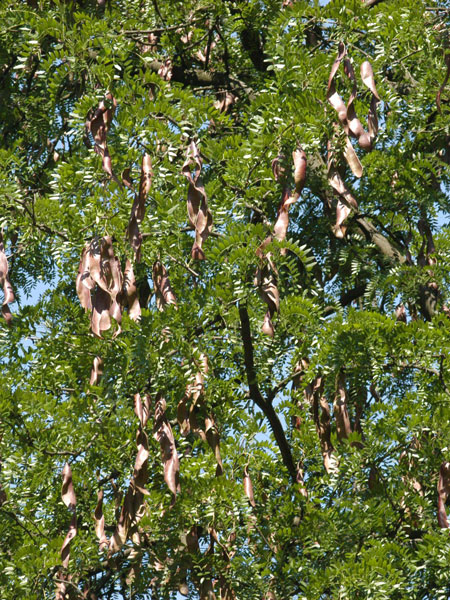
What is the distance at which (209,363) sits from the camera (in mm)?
4398

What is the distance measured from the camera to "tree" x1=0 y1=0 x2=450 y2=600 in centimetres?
399

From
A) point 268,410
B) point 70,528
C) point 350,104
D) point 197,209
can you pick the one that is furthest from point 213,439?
point 350,104

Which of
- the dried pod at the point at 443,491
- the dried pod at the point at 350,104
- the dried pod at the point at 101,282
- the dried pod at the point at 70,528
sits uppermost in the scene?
the dried pod at the point at 350,104

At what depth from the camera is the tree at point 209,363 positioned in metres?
3.99

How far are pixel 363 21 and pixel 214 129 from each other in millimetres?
1102

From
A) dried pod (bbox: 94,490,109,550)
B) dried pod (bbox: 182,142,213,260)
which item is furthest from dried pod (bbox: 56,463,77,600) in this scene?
dried pod (bbox: 182,142,213,260)

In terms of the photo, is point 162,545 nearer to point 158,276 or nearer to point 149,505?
point 149,505

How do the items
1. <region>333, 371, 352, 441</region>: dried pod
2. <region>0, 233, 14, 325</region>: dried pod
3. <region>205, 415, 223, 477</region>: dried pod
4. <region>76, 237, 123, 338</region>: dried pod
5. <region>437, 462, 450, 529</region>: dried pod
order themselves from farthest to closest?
<region>333, 371, 352, 441</region>: dried pod → <region>205, 415, 223, 477</region>: dried pod → <region>437, 462, 450, 529</region>: dried pod → <region>0, 233, 14, 325</region>: dried pod → <region>76, 237, 123, 338</region>: dried pod

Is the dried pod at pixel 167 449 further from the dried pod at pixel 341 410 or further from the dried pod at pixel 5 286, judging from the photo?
the dried pod at pixel 341 410

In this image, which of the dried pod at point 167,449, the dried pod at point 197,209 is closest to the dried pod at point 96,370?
the dried pod at point 167,449

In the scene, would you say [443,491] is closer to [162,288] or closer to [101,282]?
[162,288]

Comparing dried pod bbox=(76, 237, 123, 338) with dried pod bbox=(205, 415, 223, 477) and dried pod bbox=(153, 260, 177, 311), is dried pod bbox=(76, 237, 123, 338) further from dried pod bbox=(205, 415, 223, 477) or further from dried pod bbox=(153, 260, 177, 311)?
dried pod bbox=(205, 415, 223, 477)

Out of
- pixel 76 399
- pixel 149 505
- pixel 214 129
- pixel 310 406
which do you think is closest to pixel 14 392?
pixel 76 399

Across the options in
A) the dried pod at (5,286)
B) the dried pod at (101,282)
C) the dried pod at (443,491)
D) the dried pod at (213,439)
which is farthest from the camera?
the dried pod at (213,439)
